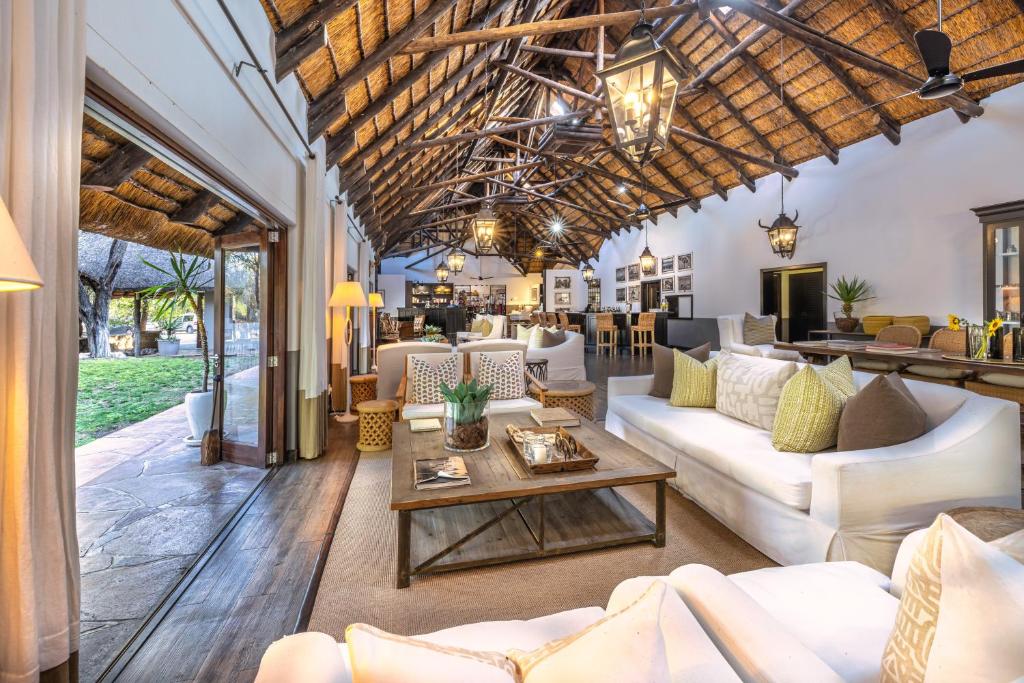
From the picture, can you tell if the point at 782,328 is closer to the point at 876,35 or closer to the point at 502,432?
the point at 876,35

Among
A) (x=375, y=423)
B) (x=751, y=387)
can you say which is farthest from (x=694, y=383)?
(x=375, y=423)

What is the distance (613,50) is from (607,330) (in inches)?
242

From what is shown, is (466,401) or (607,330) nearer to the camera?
(466,401)

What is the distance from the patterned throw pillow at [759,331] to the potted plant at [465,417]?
17.9 feet

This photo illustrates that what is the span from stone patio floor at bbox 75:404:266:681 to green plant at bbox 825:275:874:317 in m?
7.24

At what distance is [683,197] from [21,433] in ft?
→ 35.8

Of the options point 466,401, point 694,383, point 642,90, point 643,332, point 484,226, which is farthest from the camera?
point 643,332

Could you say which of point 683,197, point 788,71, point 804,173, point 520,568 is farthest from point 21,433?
point 683,197

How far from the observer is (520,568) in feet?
7.12

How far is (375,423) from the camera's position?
401 centimetres

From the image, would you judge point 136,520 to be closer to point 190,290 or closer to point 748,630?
point 190,290

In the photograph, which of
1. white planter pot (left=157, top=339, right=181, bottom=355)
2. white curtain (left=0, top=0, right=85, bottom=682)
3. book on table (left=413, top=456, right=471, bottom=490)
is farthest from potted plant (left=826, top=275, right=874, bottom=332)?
white planter pot (left=157, top=339, right=181, bottom=355)

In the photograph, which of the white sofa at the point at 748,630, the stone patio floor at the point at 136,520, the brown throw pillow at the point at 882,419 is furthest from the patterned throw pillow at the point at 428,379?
the white sofa at the point at 748,630

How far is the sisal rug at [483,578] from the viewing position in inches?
72.2
